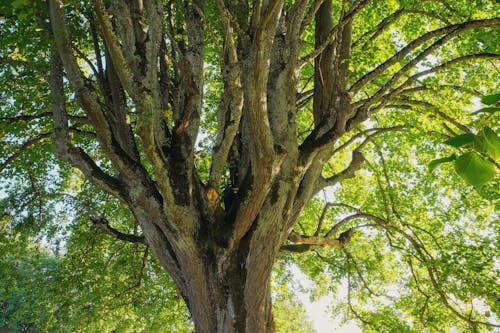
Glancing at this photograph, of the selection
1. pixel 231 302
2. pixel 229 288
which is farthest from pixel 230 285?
pixel 231 302

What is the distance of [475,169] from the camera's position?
63cm

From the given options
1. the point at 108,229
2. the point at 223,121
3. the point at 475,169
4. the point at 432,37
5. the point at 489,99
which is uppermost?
the point at 432,37

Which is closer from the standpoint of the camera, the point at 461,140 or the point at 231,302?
the point at 461,140

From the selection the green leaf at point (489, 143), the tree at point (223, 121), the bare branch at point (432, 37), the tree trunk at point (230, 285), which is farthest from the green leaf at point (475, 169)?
the bare branch at point (432, 37)

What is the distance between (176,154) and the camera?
4301 mm

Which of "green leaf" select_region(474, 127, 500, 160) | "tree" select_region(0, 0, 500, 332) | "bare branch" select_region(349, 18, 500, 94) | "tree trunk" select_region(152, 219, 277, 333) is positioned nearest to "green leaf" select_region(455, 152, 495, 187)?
"green leaf" select_region(474, 127, 500, 160)

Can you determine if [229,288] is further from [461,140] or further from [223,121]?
[461,140]

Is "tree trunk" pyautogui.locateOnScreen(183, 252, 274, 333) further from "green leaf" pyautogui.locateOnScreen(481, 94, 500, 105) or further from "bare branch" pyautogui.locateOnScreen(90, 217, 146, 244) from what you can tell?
"green leaf" pyautogui.locateOnScreen(481, 94, 500, 105)

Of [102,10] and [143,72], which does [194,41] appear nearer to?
[143,72]

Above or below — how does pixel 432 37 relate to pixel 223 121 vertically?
above

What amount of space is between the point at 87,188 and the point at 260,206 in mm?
6138

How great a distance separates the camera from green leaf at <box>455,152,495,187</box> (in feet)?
2.07

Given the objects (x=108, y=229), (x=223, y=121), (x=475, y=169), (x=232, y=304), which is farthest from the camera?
(x=108, y=229)

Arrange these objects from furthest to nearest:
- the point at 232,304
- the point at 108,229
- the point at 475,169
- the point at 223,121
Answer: the point at 108,229, the point at 223,121, the point at 232,304, the point at 475,169
